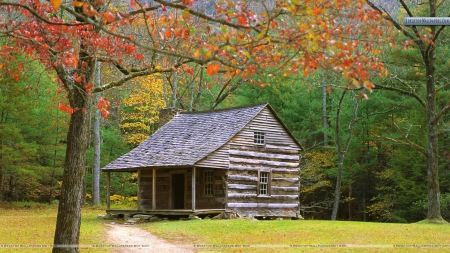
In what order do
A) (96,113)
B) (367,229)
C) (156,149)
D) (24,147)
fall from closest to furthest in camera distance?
(367,229) < (156,149) < (24,147) < (96,113)

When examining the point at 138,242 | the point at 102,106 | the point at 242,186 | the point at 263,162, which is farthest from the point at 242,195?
the point at 102,106

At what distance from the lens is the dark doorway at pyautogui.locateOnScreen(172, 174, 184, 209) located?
1061 inches

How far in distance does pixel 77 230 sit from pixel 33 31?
14.7 feet

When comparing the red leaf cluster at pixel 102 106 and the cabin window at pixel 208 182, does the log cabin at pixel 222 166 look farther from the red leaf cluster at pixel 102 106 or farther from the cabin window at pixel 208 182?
the red leaf cluster at pixel 102 106

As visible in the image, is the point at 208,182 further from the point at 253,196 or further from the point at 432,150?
the point at 432,150

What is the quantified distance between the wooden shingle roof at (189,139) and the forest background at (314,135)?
13.0ft

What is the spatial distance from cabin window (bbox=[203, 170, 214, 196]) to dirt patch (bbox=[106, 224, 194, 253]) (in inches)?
225

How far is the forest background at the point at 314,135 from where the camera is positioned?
29.8 m

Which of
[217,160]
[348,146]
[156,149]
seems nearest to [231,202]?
[217,160]

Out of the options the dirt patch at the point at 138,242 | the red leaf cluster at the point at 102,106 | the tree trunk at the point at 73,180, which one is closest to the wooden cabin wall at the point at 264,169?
the dirt patch at the point at 138,242

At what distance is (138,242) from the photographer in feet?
54.3

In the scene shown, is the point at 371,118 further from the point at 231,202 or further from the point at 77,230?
the point at 77,230

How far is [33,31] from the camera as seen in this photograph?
431 inches

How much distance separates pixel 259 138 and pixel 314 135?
1373 centimetres
